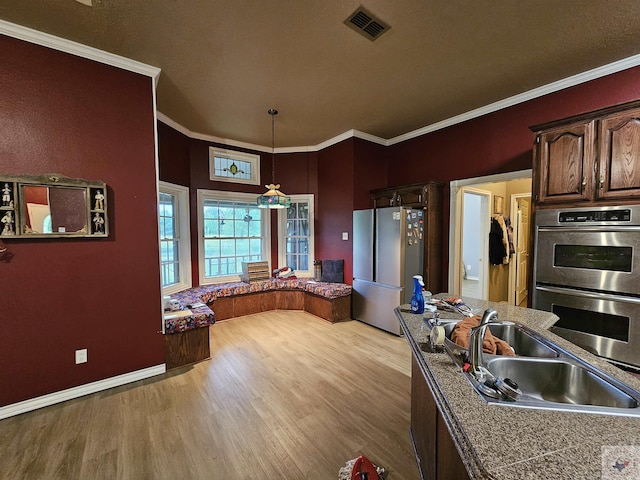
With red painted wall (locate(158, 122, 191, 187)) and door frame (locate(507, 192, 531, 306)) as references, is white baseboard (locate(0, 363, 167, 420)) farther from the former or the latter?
door frame (locate(507, 192, 531, 306))

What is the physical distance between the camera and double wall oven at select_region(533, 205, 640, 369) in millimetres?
2111

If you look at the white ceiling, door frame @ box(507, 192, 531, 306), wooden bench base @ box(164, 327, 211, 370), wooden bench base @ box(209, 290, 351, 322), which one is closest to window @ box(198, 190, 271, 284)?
wooden bench base @ box(209, 290, 351, 322)

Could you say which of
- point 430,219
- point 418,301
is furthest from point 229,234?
point 418,301

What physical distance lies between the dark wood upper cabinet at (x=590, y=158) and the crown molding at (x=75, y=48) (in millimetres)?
3723

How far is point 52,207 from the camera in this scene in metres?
2.17

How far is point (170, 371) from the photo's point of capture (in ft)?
8.95

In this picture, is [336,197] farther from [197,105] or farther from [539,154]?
[539,154]

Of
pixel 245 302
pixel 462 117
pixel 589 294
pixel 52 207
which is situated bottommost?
pixel 245 302

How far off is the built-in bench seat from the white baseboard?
0.28 meters

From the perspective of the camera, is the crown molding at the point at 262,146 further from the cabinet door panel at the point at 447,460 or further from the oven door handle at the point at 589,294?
the cabinet door panel at the point at 447,460

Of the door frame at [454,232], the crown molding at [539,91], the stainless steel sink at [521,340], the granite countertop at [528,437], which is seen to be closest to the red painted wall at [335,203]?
the crown molding at [539,91]

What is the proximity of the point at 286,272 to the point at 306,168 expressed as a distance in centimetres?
197

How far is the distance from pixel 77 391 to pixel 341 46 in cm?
369

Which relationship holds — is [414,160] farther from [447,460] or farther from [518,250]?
[447,460]
